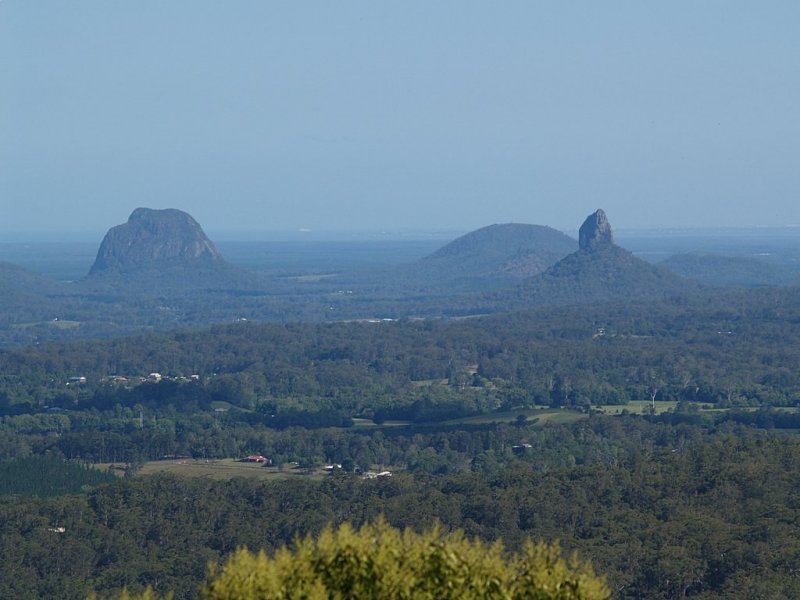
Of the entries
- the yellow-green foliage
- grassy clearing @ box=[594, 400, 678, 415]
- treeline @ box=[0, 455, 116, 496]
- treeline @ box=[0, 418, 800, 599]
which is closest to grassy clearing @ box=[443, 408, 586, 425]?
grassy clearing @ box=[594, 400, 678, 415]

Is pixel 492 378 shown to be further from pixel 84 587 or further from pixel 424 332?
pixel 84 587

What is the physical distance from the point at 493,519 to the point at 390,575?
3731 centimetres

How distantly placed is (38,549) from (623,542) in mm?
21734

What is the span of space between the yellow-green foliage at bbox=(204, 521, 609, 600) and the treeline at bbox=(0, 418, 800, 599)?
22.1 m

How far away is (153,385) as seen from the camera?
118000 millimetres

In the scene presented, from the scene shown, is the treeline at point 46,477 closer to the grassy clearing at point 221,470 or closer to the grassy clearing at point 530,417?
the grassy clearing at point 221,470

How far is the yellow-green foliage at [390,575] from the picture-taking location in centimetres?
1947

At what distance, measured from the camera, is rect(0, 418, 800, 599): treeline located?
1797 inches

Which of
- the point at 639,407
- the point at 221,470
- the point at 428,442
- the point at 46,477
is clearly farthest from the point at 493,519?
the point at 639,407

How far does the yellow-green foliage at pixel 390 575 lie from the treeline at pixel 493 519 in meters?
22.1

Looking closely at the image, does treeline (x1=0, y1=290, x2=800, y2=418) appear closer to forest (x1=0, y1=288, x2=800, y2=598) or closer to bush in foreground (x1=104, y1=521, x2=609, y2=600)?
forest (x1=0, y1=288, x2=800, y2=598)

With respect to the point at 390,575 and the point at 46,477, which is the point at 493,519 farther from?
the point at 390,575

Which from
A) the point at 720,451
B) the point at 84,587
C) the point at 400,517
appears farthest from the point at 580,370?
the point at 84,587

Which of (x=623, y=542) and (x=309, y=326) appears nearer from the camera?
(x=623, y=542)
